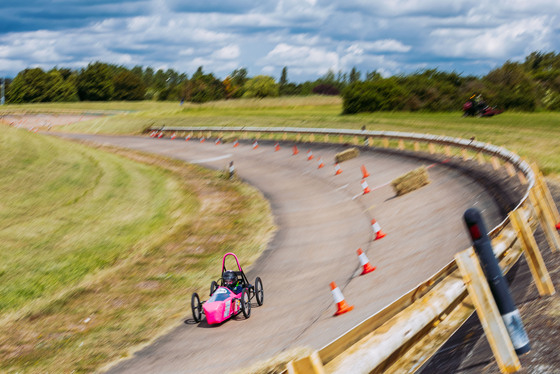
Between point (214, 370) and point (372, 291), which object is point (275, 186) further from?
point (214, 370)

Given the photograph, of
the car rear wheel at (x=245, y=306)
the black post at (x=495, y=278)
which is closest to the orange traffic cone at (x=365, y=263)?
the car rear wheel at (x=245, y=306)

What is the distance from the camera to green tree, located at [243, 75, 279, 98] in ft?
520

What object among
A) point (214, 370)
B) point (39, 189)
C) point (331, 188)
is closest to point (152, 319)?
point (214, 370)

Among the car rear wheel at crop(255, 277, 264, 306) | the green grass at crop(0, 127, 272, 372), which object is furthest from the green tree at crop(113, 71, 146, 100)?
the car rear wheel at crop(255, 277, 264, 306)

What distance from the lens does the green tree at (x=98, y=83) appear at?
15612 centimetres

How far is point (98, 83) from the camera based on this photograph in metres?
156

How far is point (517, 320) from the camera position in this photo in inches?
198

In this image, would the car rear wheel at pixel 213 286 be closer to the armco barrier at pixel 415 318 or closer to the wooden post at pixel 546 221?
the armco barrier at pixel 415 318

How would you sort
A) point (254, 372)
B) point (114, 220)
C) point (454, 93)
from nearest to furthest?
1. point (254, 372)
2. point (114, 220)
3. point (454, 93)

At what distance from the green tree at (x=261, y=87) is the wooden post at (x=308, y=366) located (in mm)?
151887

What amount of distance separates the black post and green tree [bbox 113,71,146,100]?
15864 cm

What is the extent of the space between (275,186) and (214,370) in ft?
63.6

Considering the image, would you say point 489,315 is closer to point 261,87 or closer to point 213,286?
point 213,286

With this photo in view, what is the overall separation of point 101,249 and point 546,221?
13118 mm
